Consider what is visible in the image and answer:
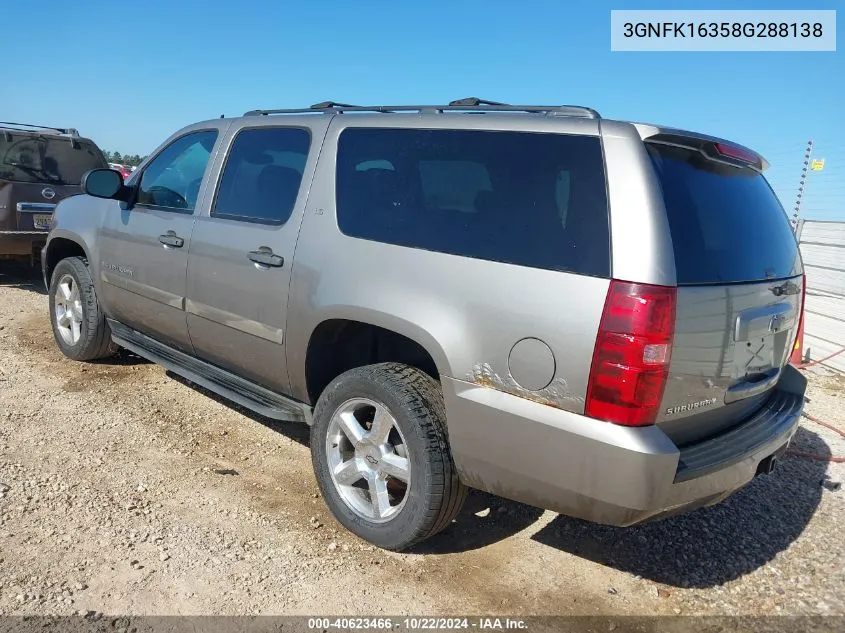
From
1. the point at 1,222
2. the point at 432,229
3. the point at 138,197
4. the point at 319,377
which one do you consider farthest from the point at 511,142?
the point at 1,222

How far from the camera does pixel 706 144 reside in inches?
97.8

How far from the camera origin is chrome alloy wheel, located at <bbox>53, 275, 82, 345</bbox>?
508 cm

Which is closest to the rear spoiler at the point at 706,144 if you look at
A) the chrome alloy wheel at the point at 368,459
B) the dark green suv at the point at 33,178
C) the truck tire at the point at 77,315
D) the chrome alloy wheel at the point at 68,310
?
the chrome alloy wheel at the point at 368,459

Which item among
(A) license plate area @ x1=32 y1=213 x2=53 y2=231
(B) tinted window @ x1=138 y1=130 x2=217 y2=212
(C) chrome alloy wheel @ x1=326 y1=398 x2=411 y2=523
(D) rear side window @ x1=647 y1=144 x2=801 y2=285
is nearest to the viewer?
(D) rear side window @ x1=647 y1=144 x2=801 y2=285

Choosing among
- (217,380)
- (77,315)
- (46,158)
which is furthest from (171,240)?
(46,158)

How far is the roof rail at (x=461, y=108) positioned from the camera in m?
2.58

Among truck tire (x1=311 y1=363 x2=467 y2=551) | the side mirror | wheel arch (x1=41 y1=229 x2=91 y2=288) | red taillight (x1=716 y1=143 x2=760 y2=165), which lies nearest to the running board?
truck tire (x1=311 y1=363 x2=467 y2=551)

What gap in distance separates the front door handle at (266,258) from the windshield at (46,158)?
602cm

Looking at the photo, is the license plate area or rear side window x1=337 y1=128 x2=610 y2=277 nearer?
rear side window x1=337 y1=128 x2=610 y2=277

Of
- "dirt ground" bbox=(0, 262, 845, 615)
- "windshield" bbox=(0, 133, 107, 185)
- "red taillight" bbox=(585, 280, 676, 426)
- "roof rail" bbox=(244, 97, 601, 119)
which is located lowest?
"dirt ground" bbox=(0, 262, 845, 615)

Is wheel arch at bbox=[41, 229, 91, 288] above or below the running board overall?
above

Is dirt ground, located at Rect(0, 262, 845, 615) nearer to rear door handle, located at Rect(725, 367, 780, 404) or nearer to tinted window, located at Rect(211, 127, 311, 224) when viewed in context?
rear door handle, located at Rect(725, 367, 780, 404)

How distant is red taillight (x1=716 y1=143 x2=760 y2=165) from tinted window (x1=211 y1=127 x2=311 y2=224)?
1.98 m

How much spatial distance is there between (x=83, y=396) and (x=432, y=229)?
10.2ft
